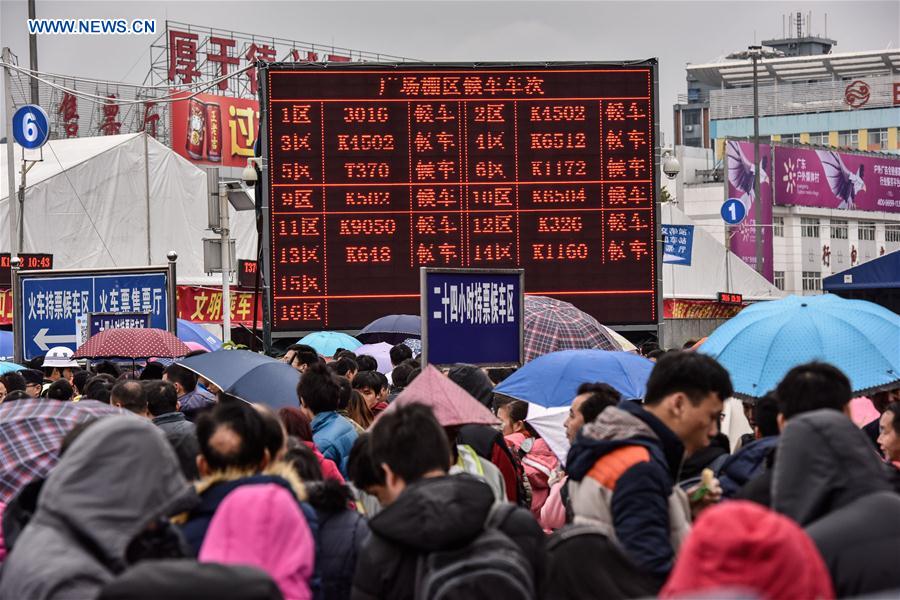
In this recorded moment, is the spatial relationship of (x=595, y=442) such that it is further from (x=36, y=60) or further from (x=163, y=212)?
(x=36, y=60)

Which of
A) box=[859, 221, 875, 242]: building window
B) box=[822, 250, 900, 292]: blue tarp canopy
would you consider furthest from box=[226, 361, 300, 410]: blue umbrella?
box=[859, 221, 875, 242]: building window

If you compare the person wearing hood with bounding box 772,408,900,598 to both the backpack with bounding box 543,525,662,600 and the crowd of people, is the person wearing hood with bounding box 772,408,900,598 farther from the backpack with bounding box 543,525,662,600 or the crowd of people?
the backpack with bounding box 543,525,662,600

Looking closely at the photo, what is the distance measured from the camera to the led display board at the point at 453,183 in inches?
776

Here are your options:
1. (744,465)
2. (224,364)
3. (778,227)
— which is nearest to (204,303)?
(224,364)

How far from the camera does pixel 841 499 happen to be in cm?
440

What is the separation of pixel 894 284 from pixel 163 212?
19.9 meters

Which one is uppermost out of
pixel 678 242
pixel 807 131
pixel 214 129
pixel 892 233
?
pixel 807 131

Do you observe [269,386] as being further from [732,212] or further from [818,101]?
[818,101]

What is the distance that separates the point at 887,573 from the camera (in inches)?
163

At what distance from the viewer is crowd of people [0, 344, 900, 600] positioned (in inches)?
Result: 138

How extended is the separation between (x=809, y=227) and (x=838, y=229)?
3796mm

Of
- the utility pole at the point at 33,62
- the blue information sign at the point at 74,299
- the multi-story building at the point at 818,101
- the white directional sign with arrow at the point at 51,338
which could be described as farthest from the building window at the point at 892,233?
the white directional sign with arrow at the point at 51,338

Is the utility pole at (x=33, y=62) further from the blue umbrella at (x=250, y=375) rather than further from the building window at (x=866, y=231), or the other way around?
the building window at (x=866, y=231)

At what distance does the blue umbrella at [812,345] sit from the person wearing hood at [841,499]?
3.79m
